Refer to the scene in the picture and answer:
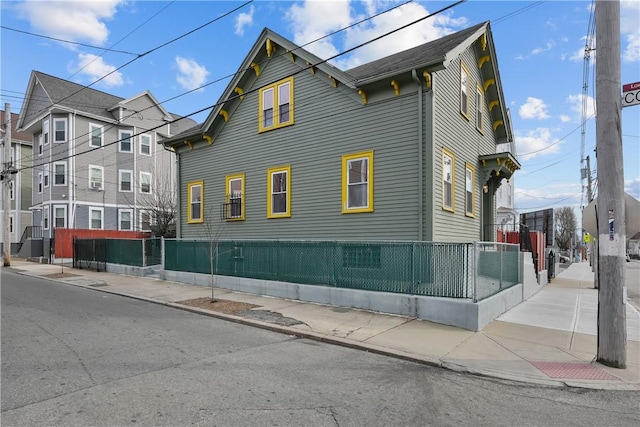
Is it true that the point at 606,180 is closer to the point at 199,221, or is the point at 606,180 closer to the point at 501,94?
the point at 501,94

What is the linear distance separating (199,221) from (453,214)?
35.5ft

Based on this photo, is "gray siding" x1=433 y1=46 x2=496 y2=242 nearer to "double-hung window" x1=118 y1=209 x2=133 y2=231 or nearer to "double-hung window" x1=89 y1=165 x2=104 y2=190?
"double-hung window" x1=89 y1=165 x2=104 y2=190

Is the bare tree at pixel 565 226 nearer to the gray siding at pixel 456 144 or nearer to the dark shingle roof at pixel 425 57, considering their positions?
the gray siding at pixel 456 144

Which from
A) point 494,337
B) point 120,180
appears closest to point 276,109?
point 494,337

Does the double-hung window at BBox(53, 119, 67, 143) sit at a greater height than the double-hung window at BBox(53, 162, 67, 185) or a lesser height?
greater

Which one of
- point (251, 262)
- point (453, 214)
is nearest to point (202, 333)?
point (251, 262)

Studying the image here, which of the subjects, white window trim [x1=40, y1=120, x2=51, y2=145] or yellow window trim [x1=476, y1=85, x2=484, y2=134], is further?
white window trim [x1=40, y1=120, x2=51, y2=145]

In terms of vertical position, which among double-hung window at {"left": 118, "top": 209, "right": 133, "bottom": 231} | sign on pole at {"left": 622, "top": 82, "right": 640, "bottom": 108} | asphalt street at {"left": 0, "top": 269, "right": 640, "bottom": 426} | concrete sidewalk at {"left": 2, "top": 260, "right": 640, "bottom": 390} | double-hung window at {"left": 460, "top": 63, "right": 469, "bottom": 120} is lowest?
concrete sidewalk at {"left": 2, "top": 260, "right": 640, "bottom": 390}

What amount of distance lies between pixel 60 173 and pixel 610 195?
33.5 meters

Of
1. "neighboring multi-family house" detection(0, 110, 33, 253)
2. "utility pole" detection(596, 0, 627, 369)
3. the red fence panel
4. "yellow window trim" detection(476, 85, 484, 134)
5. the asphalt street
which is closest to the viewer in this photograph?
the asphalt street

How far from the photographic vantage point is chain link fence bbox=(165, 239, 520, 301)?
883 centimetres

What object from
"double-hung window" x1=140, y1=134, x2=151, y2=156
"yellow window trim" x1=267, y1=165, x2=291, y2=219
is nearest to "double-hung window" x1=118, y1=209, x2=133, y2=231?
"double-hung window" x1=140, y1=134, x2=151, y2=156

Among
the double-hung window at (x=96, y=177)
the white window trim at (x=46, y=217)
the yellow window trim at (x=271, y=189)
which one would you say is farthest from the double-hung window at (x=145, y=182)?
the yellow window trim at (x=271, y=189)

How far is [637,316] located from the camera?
Answer: 10.8 metres
